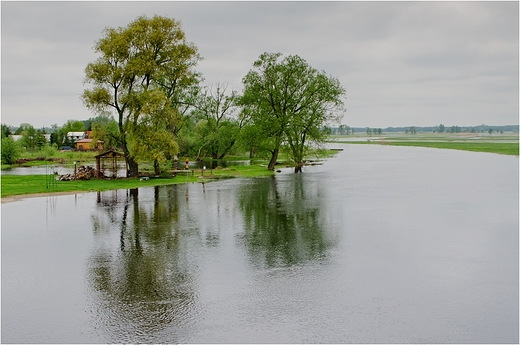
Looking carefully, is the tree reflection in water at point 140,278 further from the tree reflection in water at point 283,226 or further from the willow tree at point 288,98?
the willow tree at point 288,98

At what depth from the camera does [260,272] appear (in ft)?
53.6

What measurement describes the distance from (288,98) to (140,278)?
45330mm

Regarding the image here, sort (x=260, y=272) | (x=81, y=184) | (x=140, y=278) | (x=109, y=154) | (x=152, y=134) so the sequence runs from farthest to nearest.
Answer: (x=109, y=154)
(x=152, y=134)
(x=81, y=184)
(x=260, y=272)
(x=140, y=278)

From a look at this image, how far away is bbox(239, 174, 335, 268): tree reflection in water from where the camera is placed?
725 inches

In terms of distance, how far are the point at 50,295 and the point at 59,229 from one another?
9553 millimetres

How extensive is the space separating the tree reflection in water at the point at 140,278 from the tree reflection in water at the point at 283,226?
2.93 m

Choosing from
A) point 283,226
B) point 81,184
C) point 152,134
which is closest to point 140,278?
point 283,226

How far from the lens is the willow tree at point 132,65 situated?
44.9m

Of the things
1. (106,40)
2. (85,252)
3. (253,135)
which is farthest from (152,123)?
(85,252)

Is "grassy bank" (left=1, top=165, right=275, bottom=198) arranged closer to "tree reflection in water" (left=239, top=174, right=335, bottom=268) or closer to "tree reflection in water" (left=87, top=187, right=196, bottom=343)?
"tree reflection in water" (left=239, top=174, right=335, bottom=268)

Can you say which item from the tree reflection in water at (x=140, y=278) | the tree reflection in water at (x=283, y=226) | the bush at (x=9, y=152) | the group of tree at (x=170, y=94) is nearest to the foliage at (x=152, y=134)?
the group of tree at (x=170, y=94)

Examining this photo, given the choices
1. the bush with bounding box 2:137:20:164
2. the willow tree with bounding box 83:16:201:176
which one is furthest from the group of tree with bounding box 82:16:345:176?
the bush with bounding box 2:137:20:164

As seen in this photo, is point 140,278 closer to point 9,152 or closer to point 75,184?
point 75,184

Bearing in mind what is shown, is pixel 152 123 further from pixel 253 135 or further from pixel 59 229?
pixel 59 229
